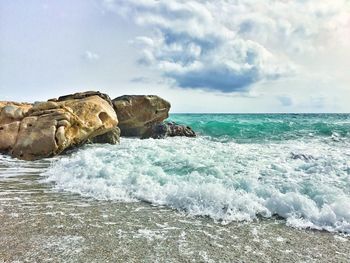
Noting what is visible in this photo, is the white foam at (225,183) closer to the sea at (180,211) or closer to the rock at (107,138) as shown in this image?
the sea at (180,211)

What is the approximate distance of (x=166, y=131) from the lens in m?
19.0

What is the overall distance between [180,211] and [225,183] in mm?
1501

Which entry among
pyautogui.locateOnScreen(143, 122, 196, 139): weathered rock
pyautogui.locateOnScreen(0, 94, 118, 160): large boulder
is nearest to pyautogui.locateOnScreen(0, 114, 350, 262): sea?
pyautogui.locateOnScreen(0, 94, 118, 160): large boulder

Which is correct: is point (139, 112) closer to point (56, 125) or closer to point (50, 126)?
point (56, 125)

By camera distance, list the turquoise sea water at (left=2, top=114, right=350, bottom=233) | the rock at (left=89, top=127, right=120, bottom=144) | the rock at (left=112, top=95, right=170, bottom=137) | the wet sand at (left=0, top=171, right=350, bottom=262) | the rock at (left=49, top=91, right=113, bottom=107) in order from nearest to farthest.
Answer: the wet sand at (left=0, top=171, right=350, bottom=262), the turquoise sea water at (left=2, top=114, right=350, bottom=233), the rock at (left=89, top=127, right=120, bottom=144), the rock at (left=49, top=91, right=113, bottom=107), the rock at (left=112, top=95, right=170, bottom=137)

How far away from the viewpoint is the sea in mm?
4121

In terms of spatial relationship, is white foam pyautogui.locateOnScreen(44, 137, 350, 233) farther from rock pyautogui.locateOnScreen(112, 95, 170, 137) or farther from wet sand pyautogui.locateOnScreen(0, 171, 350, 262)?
rock pyautogui.locateOnScreen(112, 95, 170, 137)

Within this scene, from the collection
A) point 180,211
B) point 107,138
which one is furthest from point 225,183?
point 107,138

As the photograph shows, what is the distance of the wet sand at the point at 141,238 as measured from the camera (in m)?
3.96

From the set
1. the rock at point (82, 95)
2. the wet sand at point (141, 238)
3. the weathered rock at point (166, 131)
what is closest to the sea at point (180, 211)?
the wet sand at point (141, 238)

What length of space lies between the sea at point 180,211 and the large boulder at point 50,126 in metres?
2.30

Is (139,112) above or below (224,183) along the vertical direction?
above

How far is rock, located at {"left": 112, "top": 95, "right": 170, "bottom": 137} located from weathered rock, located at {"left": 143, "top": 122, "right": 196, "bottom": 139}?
1.47ft

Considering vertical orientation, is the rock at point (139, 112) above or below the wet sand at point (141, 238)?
above
